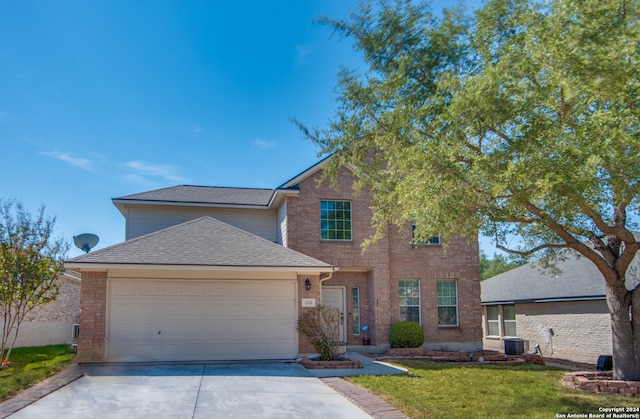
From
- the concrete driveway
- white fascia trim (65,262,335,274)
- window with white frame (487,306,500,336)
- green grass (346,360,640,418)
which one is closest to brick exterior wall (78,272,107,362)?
white fascia trim (65,262,335,274)

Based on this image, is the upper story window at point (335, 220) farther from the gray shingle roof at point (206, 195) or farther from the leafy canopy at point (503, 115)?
the leafy canopy at point (503, 115)

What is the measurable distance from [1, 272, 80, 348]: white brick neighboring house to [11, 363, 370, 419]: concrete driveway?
32.9 feet

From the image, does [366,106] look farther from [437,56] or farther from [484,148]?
[484,148]

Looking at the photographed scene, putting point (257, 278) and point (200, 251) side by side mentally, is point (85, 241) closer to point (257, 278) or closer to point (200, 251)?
point (200, 251)

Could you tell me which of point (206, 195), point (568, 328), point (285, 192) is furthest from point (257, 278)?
point (568, 328)

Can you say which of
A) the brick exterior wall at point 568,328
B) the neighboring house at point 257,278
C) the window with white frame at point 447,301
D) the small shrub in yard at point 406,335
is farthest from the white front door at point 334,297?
the brick exterior wall at point 568,328

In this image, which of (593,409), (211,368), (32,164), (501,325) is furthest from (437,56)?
(501,325)

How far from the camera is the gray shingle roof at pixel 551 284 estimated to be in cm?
1978

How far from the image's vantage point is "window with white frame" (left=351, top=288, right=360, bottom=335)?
17766mm

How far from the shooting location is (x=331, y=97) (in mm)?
11828

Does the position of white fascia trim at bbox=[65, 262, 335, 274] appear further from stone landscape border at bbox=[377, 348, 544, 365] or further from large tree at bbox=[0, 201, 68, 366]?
stone landscape border at bbox=[377, 348, 544, 365]

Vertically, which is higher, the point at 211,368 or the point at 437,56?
the point at 437,56

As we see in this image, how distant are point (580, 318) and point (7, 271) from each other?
20261 mm

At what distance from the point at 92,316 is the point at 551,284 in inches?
751
